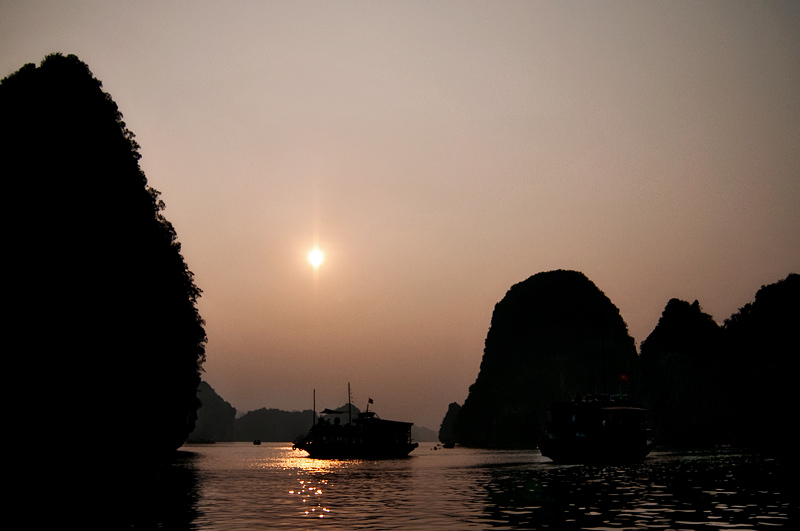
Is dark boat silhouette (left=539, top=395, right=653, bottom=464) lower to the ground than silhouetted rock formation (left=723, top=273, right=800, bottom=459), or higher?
lower

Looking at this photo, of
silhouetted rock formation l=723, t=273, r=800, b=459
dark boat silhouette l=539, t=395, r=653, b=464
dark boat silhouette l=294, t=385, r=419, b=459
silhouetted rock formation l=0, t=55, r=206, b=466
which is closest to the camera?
silhouetted rock formation l=0, t=55, r=206, b=466

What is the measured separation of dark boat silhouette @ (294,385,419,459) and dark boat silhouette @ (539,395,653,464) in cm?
3391

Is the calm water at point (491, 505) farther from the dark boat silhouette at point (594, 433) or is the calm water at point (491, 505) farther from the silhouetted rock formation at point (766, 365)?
the silhouetted rock formation at point (766, 365)

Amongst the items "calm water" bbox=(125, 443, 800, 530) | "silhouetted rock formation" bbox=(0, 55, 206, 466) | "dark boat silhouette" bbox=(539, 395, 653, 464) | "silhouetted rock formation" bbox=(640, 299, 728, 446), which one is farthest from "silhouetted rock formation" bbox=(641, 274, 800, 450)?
"silhouetted rock formation" bbox=(0, 55, 206, 466)

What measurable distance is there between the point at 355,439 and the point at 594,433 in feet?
137

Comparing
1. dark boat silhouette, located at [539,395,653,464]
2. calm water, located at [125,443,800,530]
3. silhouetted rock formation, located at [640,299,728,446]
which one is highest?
silhouetted rock formation, located at [640,299,728,446]

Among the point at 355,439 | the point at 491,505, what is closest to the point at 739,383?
the point at 355,439

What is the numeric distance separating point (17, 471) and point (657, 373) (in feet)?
582

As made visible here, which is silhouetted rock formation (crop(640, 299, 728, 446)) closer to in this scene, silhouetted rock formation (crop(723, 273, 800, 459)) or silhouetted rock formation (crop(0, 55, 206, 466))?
silhouetted rock formation (crop(723, 273, 800, 459))

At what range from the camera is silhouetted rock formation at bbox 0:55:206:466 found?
5594 cm

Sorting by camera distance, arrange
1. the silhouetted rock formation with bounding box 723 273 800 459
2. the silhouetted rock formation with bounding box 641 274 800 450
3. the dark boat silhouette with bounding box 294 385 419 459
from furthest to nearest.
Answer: the silhouetted rock formation with bounding box 641 274 800 450 → the silhouetted rock formation with bounding box 723 273 800 459 → the dark boat silhouette with bounding box 294 385 419 459

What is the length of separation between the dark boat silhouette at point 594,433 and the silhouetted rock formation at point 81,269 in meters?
45.6

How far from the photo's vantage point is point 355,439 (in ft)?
379

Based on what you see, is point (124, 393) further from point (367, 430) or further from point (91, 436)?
point (367, 430)
